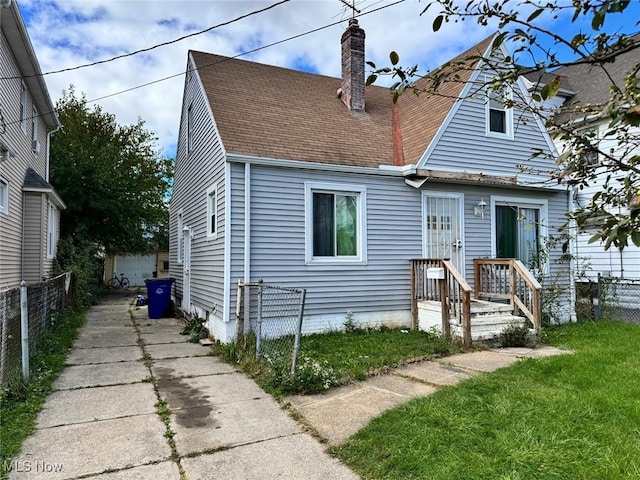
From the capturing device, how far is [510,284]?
28.1 feet

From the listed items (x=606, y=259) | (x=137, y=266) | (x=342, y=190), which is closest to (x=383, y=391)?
(x=342, y=190)

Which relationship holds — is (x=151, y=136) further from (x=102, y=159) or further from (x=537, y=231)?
(x=537, y=231)

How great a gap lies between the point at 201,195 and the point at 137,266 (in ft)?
63.2

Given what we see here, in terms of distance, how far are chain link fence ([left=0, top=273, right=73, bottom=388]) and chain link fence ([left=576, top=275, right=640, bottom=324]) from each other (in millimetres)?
11053

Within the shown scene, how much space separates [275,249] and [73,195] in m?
14.1

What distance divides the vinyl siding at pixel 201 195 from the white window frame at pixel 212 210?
0.39 feet

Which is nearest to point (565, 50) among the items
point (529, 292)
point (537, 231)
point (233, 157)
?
point (233, 157)

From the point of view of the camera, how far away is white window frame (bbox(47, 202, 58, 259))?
1297 cm

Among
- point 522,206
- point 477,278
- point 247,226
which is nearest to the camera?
point 247,226

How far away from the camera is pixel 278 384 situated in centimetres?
520

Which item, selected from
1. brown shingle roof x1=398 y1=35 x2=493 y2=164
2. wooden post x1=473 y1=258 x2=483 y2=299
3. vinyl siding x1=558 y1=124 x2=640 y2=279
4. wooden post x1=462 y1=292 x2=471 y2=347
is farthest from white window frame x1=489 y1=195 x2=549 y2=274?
wooden post x1=462 y1=292 x2=471 y2=347

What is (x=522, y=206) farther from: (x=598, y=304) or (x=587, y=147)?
(x=587, y=147)

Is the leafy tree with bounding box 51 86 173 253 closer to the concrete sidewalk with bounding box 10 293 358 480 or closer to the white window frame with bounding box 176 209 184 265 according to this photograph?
the white window frame with bounding box 176 209 184 265

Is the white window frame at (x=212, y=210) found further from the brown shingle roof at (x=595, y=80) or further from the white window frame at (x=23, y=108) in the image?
the brown shingle roof at (x=595, y=80)
